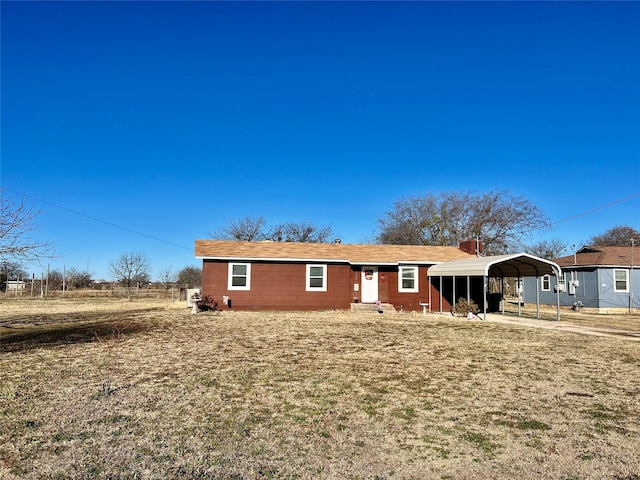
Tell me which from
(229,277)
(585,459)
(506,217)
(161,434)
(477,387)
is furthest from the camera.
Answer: (506,217)

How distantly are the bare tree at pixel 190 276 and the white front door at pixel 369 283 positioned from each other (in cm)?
2725

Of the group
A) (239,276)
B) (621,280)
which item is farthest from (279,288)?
(621,280)

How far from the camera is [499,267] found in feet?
64.0

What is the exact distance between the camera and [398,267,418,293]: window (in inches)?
804

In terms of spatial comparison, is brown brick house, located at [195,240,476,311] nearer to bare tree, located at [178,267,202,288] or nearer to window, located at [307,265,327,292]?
window, located at [307,265,327,292]

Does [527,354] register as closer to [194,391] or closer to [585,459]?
[585,459]

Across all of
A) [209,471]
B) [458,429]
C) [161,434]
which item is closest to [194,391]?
[161,434]

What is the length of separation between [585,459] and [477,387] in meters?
2.39

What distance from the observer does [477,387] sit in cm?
618

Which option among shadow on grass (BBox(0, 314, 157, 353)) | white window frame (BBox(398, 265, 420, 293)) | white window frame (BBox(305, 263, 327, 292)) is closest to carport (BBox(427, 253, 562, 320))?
white window frame (BBox(398, 265, 420, 293))

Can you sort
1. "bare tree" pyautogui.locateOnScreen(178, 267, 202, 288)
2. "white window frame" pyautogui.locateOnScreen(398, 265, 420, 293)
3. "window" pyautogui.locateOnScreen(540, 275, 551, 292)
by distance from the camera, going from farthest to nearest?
1. "bare tree" pyautogui.locateOnScreen(178, 267, 202, 288)
2. "window" pyautogui.locateOnScreen(540, 275, 551, 292)
3. "white window frame" pyautogui.locateOnScreen(398, 265, 420, 293)

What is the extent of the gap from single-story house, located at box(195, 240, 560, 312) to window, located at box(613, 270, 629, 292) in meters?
8.20

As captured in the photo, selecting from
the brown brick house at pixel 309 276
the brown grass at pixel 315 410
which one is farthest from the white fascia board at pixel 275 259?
the brown grass at pixel 315 410

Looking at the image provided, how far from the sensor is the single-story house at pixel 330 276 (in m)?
18.9
